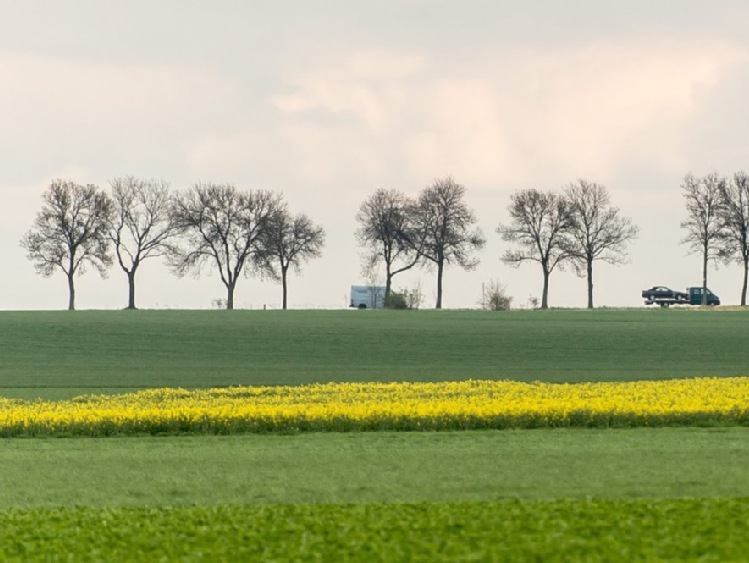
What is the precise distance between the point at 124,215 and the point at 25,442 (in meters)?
63.7

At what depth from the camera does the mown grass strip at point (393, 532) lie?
10680 mm

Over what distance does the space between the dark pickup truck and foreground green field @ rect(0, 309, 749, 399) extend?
80.9ft

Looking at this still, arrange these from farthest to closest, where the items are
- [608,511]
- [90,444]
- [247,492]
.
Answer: [90,444] < [247,492] < [608,511]

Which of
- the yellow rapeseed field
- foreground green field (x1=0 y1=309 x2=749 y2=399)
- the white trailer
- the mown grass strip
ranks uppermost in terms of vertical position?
the white trailer

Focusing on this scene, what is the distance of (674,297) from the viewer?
89.3 metres

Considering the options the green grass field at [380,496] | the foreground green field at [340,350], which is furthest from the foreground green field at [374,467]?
the foreground green field at [340,350]

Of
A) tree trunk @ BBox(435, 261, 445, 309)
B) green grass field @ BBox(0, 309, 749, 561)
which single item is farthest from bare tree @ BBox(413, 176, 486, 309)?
green grass field @ BBox(0, 309, 749, 561)

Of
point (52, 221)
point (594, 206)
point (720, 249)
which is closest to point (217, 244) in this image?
point (52, 221)

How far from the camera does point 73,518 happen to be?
13.0 metres

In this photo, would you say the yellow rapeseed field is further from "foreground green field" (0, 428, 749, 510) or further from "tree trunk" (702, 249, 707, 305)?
"tree trunk" (702, 249, 707, 305)

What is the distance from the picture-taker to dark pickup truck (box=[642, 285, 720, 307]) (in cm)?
8706

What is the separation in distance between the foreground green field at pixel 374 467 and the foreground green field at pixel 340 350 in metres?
14.2

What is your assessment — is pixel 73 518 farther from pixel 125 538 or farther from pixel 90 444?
pixel 90 444

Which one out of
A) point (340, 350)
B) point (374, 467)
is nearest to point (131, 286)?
point (340, 350)
